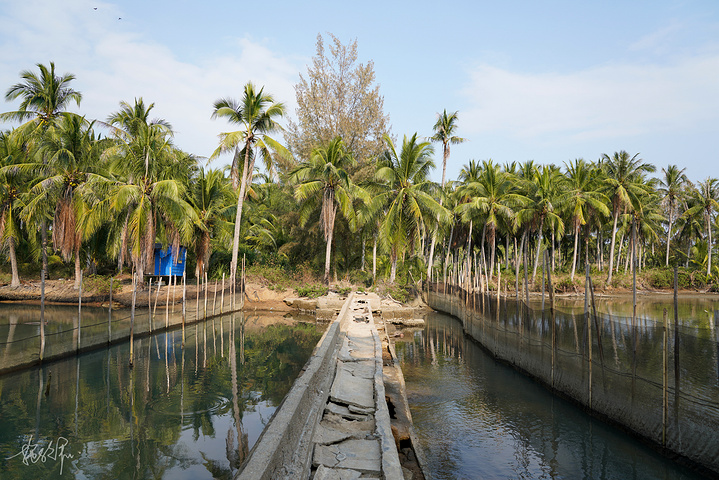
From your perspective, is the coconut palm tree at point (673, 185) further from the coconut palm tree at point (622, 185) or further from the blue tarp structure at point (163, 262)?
the blue tarp structure at point (163, 262)

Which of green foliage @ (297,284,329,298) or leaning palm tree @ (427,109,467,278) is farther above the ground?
leaning palm tree @ (427,109,467,278)

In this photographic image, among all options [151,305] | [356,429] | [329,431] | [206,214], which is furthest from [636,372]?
[206,214]

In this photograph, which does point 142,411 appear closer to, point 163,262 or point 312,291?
point 312,291

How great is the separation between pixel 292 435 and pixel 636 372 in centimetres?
590

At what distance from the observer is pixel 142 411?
399 inches

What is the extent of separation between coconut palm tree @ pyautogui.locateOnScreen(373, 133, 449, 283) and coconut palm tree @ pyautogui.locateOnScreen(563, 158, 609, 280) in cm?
1327

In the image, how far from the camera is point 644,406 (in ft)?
24.9

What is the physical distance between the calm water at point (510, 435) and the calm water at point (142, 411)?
3.52 m

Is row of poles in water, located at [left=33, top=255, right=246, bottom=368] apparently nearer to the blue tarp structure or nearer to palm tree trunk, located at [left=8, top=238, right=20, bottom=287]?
the blue tarp structure

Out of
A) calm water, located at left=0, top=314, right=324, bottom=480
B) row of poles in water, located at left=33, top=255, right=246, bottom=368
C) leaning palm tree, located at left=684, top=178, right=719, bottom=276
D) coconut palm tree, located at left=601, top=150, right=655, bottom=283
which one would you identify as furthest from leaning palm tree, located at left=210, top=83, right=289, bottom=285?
leaning palm tree, located at left=684, top=178, right=719, bottom=276

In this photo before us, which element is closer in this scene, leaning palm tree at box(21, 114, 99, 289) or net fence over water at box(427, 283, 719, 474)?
net fence over water at box(427, 283, 719, 474)

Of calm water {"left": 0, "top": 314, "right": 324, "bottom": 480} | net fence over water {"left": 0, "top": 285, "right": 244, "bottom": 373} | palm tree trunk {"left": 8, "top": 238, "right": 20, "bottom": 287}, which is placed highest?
palm tree trunk {"left": 8, "top": 238, "right": 20, "bottom": 287}

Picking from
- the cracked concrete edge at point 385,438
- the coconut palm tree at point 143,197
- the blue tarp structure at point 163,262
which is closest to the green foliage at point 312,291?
the coconut palm tree at point 143,197

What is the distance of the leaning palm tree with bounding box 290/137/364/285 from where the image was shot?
2909 centimetres
